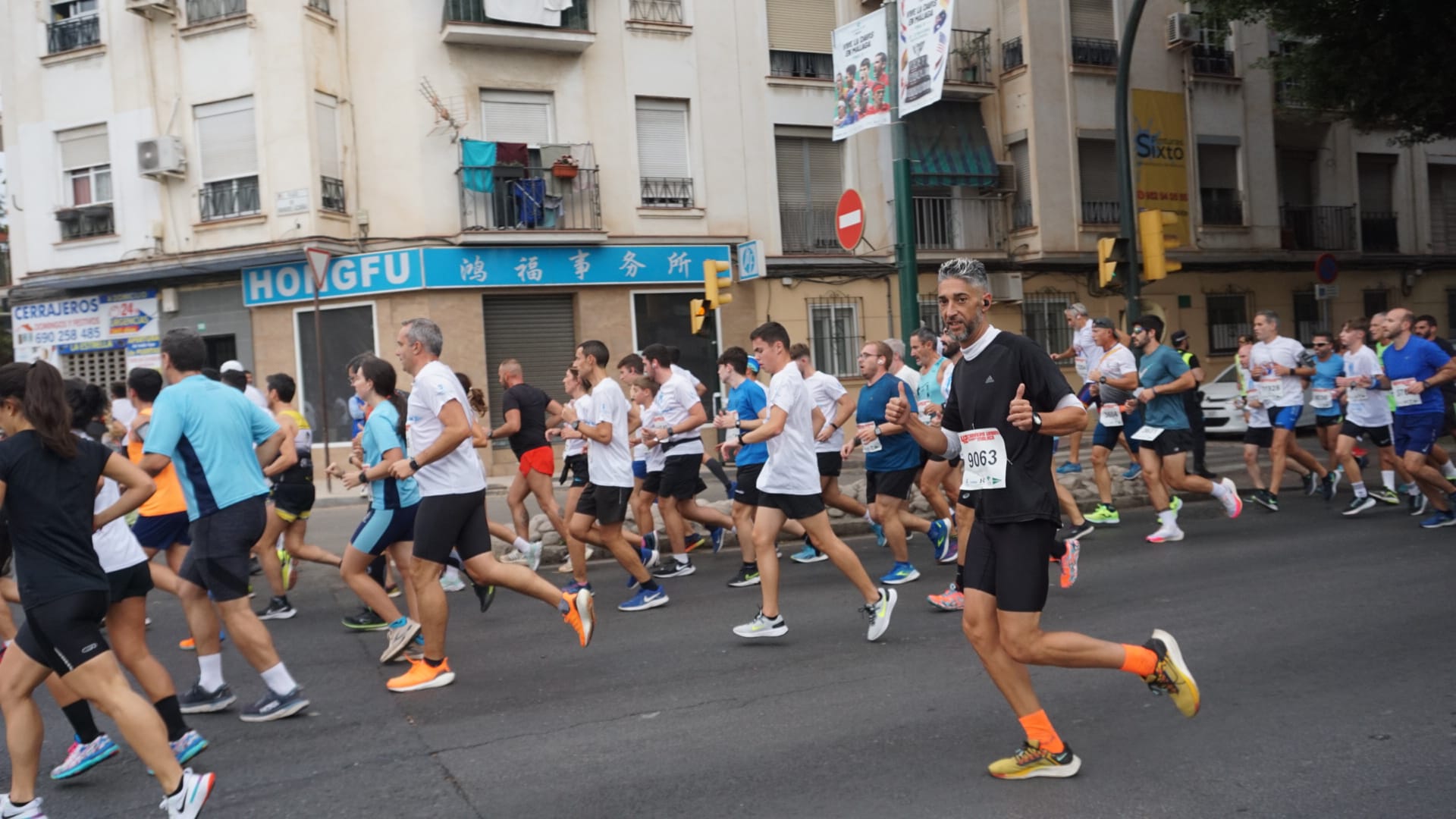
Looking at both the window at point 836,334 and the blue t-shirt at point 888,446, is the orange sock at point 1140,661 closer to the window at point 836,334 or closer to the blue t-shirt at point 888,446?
the blue t-shirt at point 888,446

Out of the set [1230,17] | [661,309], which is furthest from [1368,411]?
[661,309]

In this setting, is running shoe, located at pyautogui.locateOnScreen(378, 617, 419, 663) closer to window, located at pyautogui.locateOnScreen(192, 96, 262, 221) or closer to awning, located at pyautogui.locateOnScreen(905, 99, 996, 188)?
window, located at pyautogui.locateOnScreen(192, 96, 262, 221)

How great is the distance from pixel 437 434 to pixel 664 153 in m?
16.8

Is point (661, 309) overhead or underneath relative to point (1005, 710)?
overhead

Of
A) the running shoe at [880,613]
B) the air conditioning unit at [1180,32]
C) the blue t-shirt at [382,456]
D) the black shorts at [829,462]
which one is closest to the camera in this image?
the running shoe at [880,613]

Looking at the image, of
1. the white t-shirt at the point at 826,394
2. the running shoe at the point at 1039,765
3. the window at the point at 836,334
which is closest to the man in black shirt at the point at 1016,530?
the running shoe at the point at 1039,765

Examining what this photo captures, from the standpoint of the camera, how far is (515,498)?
1026 cm

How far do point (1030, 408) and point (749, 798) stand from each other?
171 cm

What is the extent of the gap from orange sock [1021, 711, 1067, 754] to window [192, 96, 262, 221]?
62.1 ft

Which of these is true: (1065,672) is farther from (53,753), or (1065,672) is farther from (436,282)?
(436,282)

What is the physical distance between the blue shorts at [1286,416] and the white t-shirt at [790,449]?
22.5 ft

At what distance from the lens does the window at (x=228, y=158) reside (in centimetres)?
2055

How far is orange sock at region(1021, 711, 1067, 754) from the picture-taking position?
4.40 m

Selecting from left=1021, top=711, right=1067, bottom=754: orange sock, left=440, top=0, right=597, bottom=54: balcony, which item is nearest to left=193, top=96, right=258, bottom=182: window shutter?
left=440, top=0, right=597, bottom=54: balcony
